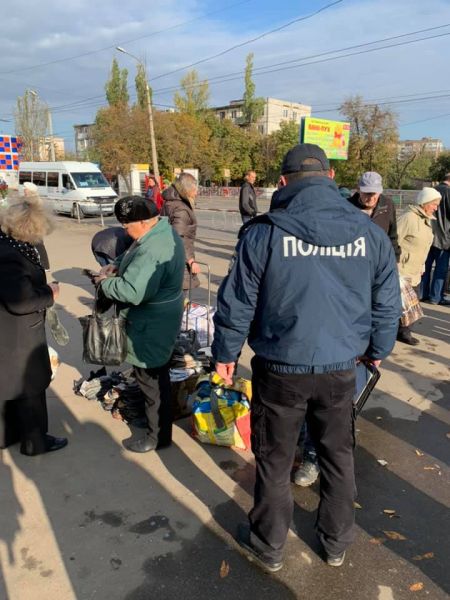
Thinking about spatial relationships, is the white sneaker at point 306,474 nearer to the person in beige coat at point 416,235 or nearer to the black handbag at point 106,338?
the black handbag at point 106,338

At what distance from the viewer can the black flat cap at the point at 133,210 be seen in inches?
115

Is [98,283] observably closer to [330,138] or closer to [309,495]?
[309,495]

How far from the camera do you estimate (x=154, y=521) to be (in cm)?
261

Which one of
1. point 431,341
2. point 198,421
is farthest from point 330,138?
point 198,421

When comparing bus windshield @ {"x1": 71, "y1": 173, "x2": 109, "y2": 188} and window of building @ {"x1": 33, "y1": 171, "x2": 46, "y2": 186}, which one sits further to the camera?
window of building @ {"x1": 33, "y1": 171, "x2": 46, "y2": 186}

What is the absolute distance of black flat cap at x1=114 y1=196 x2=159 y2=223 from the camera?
9.57ft

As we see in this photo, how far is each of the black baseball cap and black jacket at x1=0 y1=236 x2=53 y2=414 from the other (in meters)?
1.68

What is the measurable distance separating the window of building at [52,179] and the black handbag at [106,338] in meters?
21.1

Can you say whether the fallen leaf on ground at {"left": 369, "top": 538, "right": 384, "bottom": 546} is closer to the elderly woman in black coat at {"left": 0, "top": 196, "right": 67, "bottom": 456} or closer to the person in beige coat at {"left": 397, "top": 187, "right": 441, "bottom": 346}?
the elderly woman in black coat at {"left": 0, "top": 196, "right": 67, "bottom": 456}

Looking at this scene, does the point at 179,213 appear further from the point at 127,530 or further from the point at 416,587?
the point at 416,587

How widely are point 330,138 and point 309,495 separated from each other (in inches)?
857

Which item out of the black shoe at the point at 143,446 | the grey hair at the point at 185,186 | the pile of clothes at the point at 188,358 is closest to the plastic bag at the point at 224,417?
the black shoe at the point at 143,446

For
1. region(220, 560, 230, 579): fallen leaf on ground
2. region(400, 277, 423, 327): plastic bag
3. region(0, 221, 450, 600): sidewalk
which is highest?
region(400, 277, 423, 327): plastic bag

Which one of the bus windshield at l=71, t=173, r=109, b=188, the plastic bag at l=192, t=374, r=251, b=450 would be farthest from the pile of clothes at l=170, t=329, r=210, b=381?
the bus windshield at l=71, t=173, r=109, b=188
